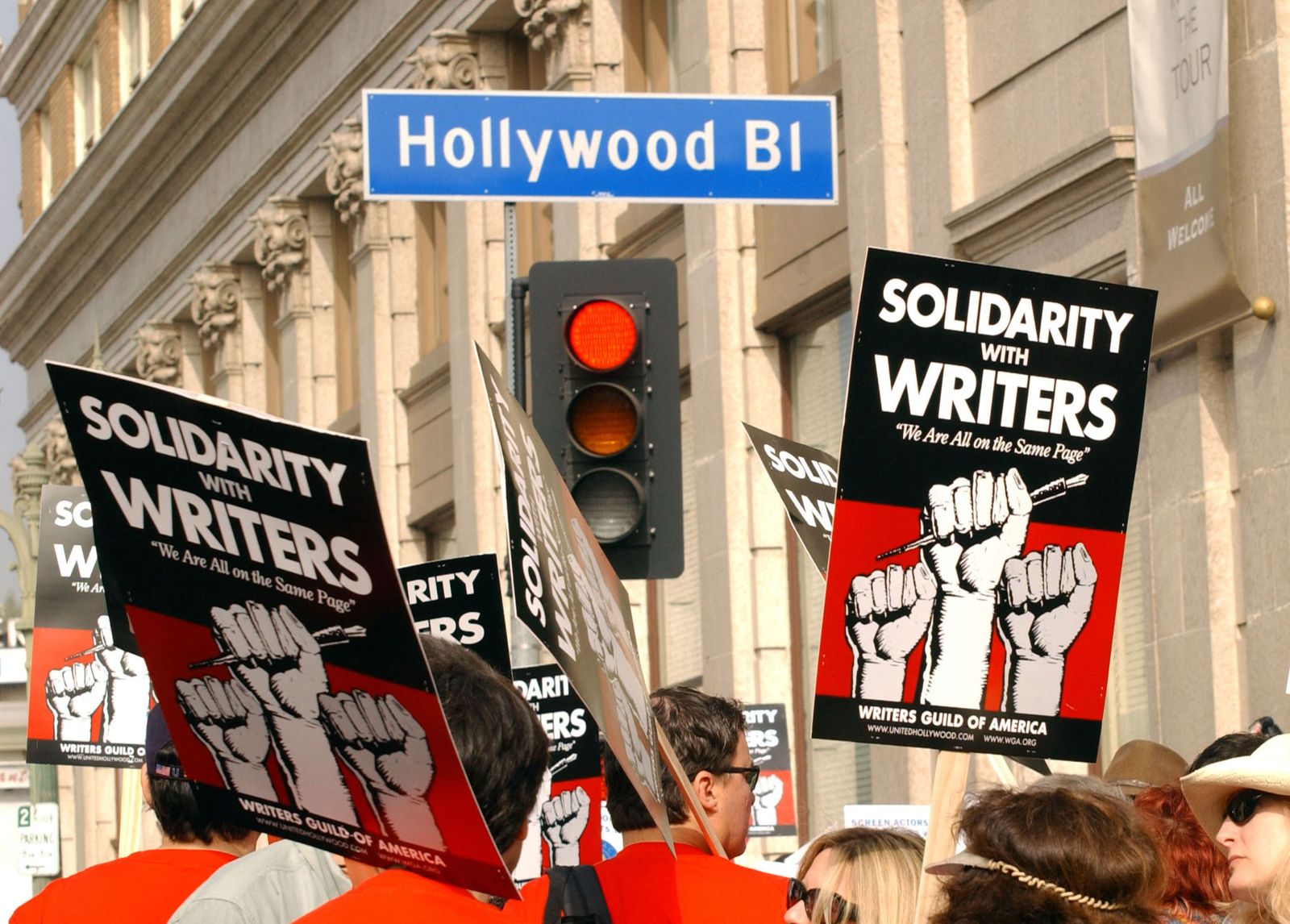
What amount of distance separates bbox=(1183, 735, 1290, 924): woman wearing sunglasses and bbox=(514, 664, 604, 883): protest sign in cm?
325

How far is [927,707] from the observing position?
5.50 m

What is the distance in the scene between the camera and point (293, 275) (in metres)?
30.6

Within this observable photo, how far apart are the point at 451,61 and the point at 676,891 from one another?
20377 millimetres

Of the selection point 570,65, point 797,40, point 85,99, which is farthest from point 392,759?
point 85,99

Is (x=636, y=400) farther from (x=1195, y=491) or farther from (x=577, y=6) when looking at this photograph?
(x=577, y=6)

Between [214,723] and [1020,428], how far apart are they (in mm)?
2439

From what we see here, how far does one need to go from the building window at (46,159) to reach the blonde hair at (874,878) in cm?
4084

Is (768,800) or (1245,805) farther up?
(1245,805)

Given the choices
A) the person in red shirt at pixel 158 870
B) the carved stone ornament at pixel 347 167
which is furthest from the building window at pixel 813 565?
the person in red shirt at pixel 158 870

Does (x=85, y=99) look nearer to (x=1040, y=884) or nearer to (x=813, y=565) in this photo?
(x=813, y=565)

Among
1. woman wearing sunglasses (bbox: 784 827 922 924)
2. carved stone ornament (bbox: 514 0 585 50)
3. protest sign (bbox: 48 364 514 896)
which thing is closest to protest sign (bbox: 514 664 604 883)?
woman wearing sunglasses (bbox: 784 827 922 924)

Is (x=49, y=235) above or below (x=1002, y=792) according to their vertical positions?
above

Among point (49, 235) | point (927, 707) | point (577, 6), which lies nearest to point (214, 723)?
point (927, 707)

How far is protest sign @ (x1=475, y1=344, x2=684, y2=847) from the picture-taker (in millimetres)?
4578
